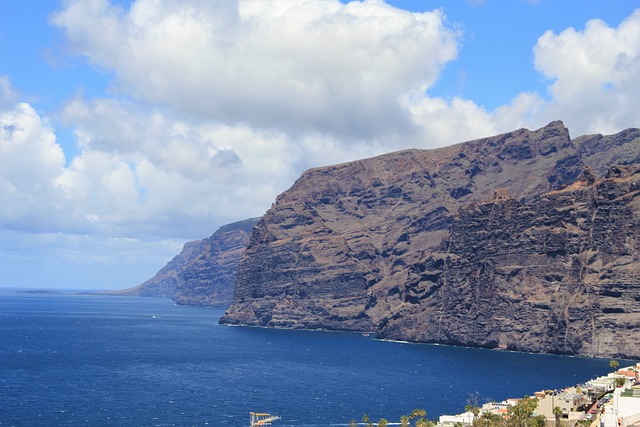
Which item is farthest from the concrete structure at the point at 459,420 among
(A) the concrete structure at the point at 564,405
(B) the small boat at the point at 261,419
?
(B) the small boat at the point at 261,419

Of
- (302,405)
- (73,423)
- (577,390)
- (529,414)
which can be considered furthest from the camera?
(302,405)

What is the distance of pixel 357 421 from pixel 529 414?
5343 cm

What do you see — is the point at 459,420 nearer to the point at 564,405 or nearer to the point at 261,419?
the point at 564,405

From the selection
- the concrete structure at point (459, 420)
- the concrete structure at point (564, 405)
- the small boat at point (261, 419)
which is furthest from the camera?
the small boat at point (261, 419)

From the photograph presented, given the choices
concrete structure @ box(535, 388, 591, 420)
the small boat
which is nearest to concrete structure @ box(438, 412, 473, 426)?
concrete structure @ box(535, 388, 591, 420)

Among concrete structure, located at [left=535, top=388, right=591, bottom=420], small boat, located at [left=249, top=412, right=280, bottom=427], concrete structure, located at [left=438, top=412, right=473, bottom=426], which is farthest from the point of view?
small boat, located at [left=249, top=412, right=280, bottom=427]

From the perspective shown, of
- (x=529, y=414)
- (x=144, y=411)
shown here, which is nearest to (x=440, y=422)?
(x=529, y=414)

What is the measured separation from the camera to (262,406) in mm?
184500

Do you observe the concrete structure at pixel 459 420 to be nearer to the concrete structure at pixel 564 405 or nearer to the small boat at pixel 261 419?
the concrete structure at pixel 564 405

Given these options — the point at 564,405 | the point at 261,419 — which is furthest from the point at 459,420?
the point at 261,419

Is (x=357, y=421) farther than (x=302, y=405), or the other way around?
(x=302, y=405)

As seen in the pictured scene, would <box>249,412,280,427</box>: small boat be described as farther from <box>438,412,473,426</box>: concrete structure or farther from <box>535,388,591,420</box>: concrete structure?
<box>535,388,591,420</box>: concrete structure

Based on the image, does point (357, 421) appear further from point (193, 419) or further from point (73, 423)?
point (73, 423)

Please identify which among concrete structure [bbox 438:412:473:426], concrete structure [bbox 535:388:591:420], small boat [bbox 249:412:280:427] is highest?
concrete structure [bbox 535:388:591:420]
